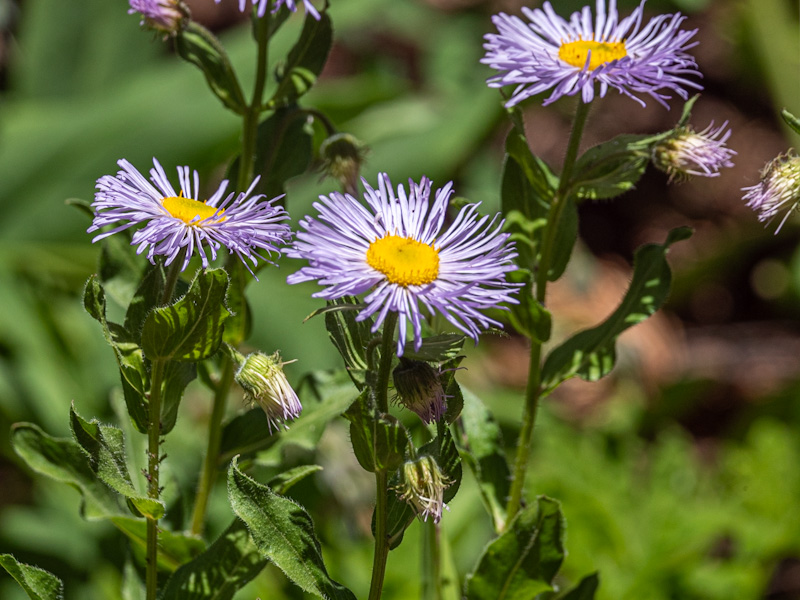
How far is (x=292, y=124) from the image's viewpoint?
958 mm

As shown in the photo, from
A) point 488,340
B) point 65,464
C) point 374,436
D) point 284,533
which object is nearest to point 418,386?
point 374,436

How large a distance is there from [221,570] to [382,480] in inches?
8.3

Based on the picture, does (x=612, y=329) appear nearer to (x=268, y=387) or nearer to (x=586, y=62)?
(x=586, y=62)

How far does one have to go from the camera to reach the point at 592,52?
0.82 m

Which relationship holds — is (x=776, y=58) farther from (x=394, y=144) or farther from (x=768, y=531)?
(x=768, y=531)

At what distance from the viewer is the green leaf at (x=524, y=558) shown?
79cm

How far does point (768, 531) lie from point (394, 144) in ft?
4.03

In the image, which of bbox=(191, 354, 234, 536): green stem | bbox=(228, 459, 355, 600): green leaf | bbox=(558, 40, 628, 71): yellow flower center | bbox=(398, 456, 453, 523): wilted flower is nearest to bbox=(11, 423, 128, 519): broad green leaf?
bbox=(191, 354, 234, 536): green stem

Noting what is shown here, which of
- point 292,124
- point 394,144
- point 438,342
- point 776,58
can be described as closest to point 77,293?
point 394,144

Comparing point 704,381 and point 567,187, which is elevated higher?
point 567,187

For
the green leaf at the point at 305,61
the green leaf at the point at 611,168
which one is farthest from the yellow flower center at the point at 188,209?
the green leaf at the point at 611,168

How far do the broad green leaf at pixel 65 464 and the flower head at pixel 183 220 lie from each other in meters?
0.26

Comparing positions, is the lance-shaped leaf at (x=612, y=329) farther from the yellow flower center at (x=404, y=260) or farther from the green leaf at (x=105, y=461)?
the green leaf at (x=105, y=461)

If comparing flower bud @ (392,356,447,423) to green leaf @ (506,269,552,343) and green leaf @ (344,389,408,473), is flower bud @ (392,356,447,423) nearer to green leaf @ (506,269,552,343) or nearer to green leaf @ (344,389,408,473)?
green leaf @ (344,389,408,473)
